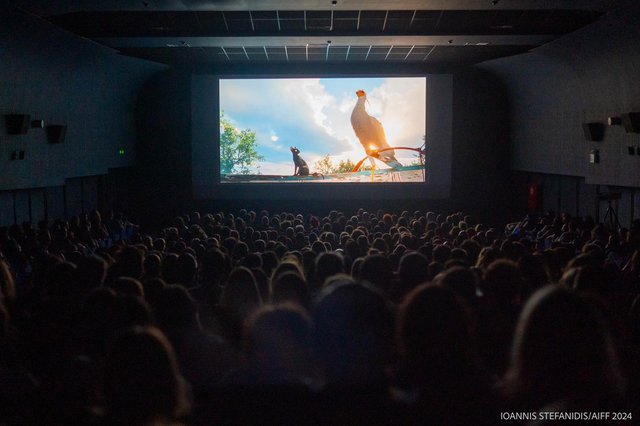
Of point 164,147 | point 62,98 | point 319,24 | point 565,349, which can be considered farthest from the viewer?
point 164,147

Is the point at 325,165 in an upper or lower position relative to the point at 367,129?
lower

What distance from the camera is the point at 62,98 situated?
17516 mm

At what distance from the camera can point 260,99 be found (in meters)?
22.7

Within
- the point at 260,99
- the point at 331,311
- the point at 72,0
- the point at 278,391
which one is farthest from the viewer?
the point at 260,99

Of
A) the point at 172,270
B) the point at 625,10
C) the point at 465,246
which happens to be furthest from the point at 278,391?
the point at 625,10

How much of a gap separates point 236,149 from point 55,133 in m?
7.57

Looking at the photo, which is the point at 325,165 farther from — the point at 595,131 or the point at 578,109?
the point at 595,131

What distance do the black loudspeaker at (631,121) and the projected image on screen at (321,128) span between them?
31.6 feet

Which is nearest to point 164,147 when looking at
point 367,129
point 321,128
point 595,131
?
point 321,128

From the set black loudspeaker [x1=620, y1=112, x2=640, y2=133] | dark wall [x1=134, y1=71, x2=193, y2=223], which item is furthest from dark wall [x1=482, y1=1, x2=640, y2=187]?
dark wall [x1=134, y1=71, x2=193, y2=223]

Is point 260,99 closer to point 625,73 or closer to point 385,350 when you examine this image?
point 625,73

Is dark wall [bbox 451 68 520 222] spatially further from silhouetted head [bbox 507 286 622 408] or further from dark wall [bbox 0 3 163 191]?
silhouetted head [bbox 507 286 622 408]

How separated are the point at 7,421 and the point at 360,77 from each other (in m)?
21.1

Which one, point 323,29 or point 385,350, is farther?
point 323,29
